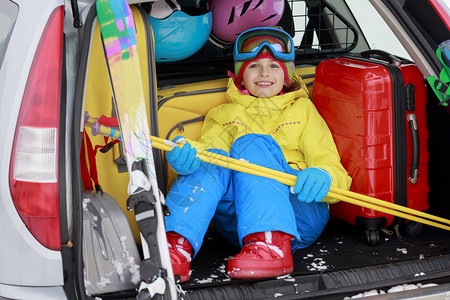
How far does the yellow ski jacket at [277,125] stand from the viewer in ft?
8.48

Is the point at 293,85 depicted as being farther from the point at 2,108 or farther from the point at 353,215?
the point at 2,108

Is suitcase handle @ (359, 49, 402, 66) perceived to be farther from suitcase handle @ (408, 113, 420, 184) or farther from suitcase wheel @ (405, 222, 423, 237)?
suitcase wheel @ (405, 222, 423, 237)

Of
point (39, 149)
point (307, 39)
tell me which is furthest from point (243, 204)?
point (307, 39)

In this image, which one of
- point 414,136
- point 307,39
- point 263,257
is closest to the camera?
point 263,257

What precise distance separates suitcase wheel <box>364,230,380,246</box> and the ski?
1.05 metres

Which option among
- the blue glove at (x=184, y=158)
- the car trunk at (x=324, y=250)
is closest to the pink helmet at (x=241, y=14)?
the car trunk at (x=324, y=250)

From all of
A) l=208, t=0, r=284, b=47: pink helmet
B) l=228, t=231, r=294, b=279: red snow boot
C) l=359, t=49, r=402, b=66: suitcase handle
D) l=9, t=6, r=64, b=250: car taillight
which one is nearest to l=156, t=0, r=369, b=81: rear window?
l=208, t=0, r=284, b=47: pink helmet

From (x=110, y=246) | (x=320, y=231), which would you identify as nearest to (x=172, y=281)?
(x=110, y=246)

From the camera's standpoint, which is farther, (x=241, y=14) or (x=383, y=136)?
(x=241, y=14)

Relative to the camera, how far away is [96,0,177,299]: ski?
66.7 inches

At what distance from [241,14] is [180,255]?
3.85 feet

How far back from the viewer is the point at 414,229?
8.32 feet

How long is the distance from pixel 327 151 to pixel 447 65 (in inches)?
23.6

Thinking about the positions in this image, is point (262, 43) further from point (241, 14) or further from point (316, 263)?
point (316, 263)
